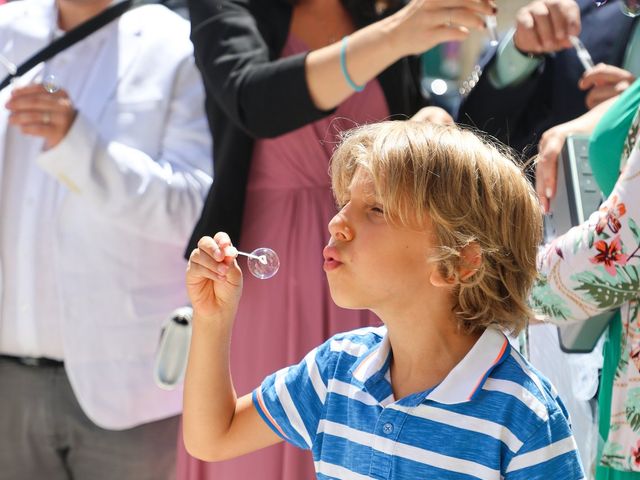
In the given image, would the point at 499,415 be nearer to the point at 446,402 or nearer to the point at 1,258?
the point at 446,402

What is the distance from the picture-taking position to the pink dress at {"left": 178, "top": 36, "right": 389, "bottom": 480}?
8.94 feet

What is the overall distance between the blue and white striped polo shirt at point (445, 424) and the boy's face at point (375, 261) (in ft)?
0.39

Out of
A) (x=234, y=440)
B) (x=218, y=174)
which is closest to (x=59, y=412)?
(x=218, y=174)

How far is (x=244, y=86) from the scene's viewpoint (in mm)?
2680

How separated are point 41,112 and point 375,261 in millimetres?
1371

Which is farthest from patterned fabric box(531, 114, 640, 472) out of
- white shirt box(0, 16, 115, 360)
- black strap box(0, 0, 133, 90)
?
black strap box(0, 0, 133, 90)

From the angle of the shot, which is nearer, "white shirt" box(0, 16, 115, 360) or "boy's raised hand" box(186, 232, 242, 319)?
"boy's raised hand" box(186, 232, 242, 319)

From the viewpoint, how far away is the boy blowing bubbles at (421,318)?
1647 mm

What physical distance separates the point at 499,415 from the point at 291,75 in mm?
Result: 1210

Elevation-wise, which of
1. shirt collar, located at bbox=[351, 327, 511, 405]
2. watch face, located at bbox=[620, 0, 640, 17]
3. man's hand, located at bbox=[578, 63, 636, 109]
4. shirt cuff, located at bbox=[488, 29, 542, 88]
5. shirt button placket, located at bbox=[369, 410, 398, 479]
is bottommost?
shirt button placket, located at bbox=[369, 410, 398, 479]

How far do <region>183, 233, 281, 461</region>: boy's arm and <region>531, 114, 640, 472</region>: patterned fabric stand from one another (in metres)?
0.61

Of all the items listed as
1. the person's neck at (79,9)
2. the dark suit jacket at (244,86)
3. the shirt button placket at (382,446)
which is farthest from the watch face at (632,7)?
the person's neck at (79,9)

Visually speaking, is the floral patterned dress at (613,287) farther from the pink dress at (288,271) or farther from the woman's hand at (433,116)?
the pink dress at (288,271)

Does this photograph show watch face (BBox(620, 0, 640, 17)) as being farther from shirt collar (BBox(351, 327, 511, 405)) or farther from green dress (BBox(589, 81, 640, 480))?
shirt collar (BBox(351, 327, 511, 405))
